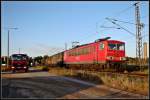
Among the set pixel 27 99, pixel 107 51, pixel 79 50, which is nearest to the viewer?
pixel 27 99

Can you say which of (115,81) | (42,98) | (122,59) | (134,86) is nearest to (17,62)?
(122,59)

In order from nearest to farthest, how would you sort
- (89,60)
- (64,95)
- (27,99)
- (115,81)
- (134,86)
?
1. (27,99)
2. (64,95)
3. (134,86)
4. (115,81)
5. (89,60)

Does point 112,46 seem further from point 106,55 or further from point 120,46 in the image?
point 106,55

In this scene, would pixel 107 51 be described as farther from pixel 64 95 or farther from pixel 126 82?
pixel 64 95

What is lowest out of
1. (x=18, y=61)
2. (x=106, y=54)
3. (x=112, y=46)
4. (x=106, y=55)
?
(x=18, y=61)

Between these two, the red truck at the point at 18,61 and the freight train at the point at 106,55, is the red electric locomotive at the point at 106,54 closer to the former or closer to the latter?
the freight train at the point at 106,55

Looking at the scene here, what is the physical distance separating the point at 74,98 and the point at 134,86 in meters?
5.15

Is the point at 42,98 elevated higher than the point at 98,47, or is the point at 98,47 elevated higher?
the point at 98,47

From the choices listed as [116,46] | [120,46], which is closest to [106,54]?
[116,46]

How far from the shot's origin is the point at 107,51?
3653 centimetres

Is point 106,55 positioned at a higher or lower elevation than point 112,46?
lower

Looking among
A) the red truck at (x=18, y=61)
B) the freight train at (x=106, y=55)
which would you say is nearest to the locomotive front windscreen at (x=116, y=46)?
the freight train at (x=106, y=55)

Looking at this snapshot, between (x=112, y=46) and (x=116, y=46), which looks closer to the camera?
(x=112, y=46)

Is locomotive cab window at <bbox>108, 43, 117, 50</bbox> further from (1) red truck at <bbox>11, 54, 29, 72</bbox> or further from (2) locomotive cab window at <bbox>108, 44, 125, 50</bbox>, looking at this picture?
(1) red truck at <bbox>11, 54, 29, 72</bbox>
